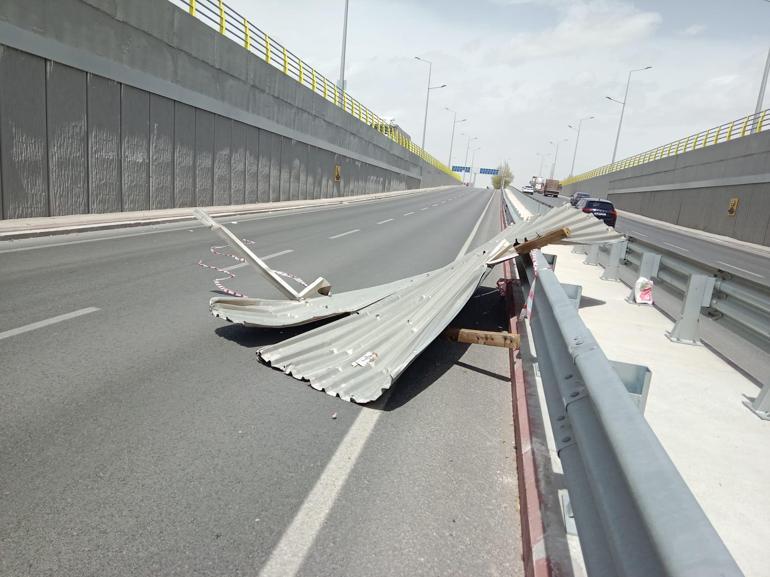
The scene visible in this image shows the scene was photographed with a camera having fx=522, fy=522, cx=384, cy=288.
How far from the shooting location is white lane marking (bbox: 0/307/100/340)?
5155 millimetres

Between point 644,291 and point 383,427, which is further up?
point 644,291

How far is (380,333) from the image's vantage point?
5.01 metres

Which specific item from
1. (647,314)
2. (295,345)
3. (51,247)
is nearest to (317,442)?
(295,345)

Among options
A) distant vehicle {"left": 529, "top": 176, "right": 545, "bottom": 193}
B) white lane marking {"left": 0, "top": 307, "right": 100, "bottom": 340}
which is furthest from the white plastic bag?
distant vehicle {"left": 529, "top": 176, "right": 545, "bottom": 193}

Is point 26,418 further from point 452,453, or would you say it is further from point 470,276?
point 470,276

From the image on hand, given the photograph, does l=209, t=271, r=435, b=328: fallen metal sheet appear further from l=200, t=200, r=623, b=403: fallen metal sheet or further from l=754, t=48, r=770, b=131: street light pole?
l=754, t=48, r=770, b=131: street light pole

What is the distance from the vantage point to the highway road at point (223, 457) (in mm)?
2514

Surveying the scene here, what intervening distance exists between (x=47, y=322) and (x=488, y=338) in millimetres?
4729

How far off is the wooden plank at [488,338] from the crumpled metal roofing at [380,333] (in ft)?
1.14

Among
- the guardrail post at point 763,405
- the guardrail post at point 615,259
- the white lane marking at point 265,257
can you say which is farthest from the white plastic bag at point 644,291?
the white lane marking at point 265,257

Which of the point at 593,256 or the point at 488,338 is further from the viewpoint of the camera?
the point at 593,256

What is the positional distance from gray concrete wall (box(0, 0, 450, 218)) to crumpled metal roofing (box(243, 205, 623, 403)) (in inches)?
438

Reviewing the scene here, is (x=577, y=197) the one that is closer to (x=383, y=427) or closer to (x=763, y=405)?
(x=763, y=405)

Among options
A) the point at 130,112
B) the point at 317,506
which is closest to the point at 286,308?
the point at 317,506
